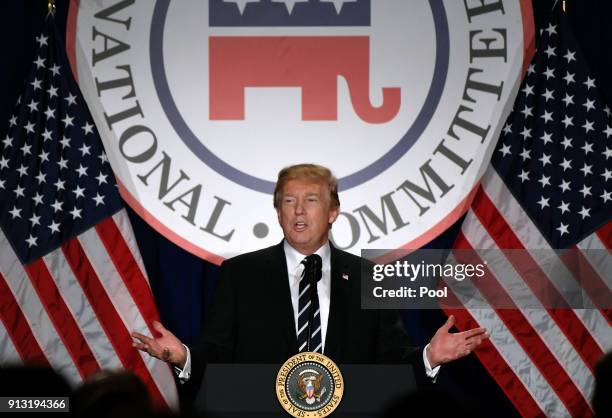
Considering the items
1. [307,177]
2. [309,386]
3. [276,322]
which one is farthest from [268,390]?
[307,177]

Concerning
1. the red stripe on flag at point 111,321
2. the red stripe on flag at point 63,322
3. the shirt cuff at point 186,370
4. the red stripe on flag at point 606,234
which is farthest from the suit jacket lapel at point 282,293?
the red stripe on flag at point 606,234

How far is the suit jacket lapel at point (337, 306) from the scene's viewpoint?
10.9 feet

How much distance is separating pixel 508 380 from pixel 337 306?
1.29 metres

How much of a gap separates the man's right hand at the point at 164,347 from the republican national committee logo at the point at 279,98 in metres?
1.64

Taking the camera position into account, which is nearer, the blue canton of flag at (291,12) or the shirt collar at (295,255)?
the shirt collar at (295,255)

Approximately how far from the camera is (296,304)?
3.48 meters

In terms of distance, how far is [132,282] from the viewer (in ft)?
14.6

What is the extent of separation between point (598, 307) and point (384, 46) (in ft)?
5.10

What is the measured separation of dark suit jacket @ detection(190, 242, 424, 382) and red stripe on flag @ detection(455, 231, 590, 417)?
39.0 inches

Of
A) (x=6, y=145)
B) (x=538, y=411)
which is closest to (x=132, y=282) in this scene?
(x=6, y=145)

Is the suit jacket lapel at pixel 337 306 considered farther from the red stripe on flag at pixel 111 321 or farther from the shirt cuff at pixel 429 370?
the red stripe on flag at pixel 111 321

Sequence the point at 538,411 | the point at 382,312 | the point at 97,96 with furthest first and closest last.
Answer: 1. the point at 97,96
2. the point at 538,411
3. the point at 382,312

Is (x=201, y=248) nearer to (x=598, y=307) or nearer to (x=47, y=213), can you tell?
(x=47, y=213)

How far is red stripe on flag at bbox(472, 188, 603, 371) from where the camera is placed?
4312 millimetres
